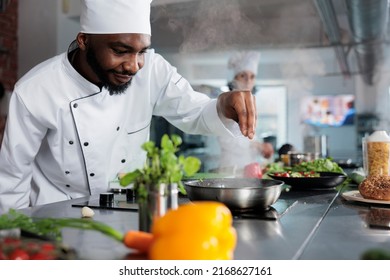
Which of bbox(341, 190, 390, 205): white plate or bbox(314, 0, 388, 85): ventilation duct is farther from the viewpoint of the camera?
bbox(314, 0, 388, 85): ventilation duct

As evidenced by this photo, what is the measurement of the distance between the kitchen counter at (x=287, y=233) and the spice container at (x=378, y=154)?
0.53 m

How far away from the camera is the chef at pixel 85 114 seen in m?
1.57

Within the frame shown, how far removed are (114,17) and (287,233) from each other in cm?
102

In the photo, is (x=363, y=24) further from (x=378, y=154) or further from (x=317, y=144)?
(x=378, y=154)

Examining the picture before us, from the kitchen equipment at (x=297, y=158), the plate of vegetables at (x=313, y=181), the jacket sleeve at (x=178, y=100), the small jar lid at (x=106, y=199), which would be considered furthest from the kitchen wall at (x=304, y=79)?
the small jar lid at (x=106, y=199)

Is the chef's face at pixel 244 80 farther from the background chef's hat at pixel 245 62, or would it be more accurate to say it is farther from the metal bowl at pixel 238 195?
the metal bowl at pixel 238 195

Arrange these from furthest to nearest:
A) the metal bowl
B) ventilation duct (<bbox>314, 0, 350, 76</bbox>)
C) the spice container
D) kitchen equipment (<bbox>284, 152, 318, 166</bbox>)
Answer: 1. ventilation duct (<bbox>314, 0, 350, 76</bbox>)
2. kitchen equipment (<bbox>284, 152, 318, 166</bbox>)
3. the spice container
4. the metal bowl

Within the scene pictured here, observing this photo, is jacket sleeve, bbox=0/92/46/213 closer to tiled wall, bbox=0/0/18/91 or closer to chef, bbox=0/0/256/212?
chef, bbox=0/0/256/212

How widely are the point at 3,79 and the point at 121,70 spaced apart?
3.24 meters

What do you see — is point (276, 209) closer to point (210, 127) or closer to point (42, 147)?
point (210, 127)

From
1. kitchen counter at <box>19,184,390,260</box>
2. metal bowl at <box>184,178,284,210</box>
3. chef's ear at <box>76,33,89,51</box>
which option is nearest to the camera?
kitchen counter at <box>19,184,390,260</box>

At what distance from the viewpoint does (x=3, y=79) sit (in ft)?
14.2

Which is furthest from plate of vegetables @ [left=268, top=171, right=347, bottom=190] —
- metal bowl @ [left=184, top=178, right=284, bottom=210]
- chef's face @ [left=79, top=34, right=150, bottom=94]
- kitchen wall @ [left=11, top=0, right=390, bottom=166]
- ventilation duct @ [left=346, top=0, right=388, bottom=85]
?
kitchen wall @ [left=11, top=0, right=390, bottom=166]

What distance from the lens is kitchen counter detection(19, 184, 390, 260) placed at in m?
0.79
